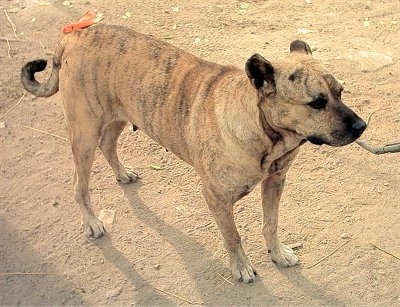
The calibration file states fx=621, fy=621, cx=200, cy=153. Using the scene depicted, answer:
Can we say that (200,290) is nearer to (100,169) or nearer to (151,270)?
(151,270)

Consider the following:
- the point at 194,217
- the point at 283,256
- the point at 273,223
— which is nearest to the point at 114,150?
the point at 194,217

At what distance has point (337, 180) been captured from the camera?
495 cm

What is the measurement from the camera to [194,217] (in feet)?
15.6

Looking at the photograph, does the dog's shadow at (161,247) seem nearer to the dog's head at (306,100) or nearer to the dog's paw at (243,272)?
the dog's paw at (243,272)

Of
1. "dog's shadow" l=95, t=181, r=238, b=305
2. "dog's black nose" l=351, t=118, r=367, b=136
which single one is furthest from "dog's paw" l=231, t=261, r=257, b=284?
"dog's black nose" l=351, t=118, r=367, b=136

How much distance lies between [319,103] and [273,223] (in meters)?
1.21

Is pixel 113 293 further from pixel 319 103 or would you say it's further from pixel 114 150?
pixel 319 103

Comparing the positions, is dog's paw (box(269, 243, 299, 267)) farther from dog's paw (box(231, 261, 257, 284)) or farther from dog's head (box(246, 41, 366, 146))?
dog's head (box(246, 41, 366, 146))

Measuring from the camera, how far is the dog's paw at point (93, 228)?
463 centimetres

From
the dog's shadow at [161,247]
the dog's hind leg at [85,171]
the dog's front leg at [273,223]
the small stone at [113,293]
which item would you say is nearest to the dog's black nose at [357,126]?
the dog's front leg at [273,223]

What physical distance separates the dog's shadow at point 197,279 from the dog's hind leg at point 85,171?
0.12 metres

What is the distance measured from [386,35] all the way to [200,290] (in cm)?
373

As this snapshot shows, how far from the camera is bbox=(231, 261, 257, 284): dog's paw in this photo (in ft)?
13.8

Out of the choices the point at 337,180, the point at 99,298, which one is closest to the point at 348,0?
the point at 337,180
